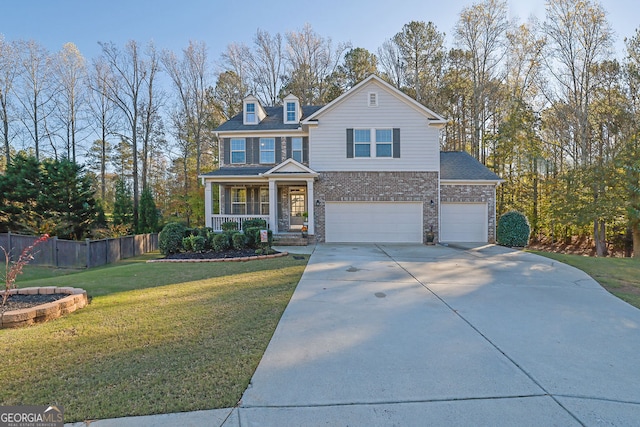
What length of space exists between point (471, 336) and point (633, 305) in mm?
3809

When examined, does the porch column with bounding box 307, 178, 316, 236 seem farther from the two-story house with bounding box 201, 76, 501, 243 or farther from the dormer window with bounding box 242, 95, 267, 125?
the dormer window with bounding box 242, 95, 267, 125

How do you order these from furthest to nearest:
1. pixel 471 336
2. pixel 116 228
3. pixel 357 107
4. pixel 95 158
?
pixel 95 158 < pixel 116 228 < pixel 357 107 < pixel 471 336

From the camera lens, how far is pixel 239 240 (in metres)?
10.9

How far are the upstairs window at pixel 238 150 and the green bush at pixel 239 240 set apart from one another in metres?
5.93

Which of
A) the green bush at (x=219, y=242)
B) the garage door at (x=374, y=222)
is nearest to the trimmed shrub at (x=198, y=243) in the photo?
the green bush at (x=219, y=242)

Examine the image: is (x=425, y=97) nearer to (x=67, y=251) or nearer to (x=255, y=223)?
(x=255, y=223)

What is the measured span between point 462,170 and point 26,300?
15.8 metres

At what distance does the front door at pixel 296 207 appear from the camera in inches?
611

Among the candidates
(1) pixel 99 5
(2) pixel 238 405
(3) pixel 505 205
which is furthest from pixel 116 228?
(3) pixel 505 205

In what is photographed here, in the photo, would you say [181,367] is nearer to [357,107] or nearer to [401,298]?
[401,298]

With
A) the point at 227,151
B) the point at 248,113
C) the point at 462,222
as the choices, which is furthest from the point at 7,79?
the point at 462,222

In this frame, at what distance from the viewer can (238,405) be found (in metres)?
2.42

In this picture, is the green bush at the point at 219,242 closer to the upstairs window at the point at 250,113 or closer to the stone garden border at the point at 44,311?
the stone garden border at the point at 44,311

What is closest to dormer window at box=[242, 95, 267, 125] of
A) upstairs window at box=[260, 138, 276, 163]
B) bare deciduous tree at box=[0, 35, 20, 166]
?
upstairs window at box=[260, 138, 276, 163]
